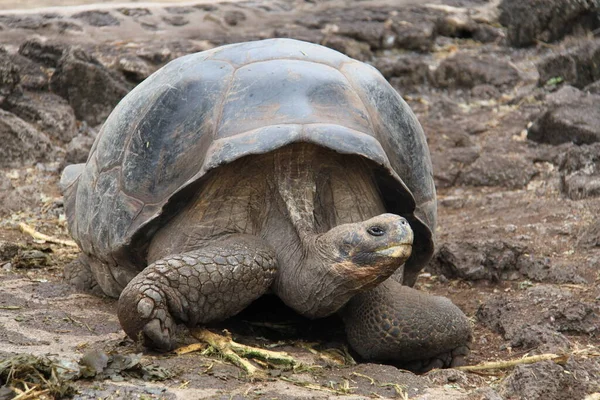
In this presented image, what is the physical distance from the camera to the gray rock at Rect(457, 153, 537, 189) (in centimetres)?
629

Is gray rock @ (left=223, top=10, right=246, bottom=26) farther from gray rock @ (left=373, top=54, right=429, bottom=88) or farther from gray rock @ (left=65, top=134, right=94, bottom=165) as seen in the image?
gray rock @ (left=65, top=134, right=94, bottom=165)

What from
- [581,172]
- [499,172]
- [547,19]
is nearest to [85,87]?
[499,172]

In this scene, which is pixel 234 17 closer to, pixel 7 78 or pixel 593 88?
pixel 7 78

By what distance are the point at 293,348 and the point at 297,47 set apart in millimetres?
1251

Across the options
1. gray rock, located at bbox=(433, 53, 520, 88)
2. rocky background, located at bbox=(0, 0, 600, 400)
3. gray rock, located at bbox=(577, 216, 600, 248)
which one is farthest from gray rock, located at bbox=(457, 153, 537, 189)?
gray rock, located at bbox=(433, 53, 520, 88)

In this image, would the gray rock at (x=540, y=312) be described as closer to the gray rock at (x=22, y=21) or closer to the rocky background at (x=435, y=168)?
the rocky background at (x=435, y=168)

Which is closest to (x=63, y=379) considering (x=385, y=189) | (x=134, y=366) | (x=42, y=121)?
(x=134, y=366)

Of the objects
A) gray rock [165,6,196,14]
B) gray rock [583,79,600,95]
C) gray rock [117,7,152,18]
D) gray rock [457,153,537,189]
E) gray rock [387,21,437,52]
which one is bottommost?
gray rock [457,153,537,189]

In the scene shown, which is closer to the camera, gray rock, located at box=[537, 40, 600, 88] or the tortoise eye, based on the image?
the tortoise eye

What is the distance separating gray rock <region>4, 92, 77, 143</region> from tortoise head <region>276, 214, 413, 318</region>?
12.9ft

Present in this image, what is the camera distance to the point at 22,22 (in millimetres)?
8047

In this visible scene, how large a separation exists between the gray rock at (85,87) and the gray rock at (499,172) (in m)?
2.68

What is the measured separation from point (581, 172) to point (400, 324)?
2.88m

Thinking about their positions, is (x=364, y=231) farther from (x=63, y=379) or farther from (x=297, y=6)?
(x=297, y=6)
